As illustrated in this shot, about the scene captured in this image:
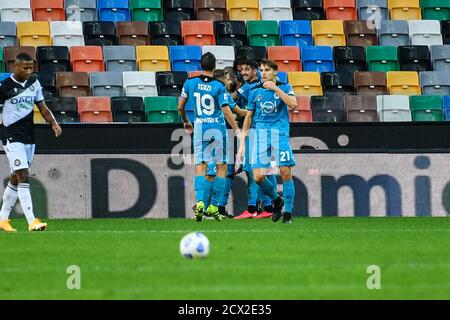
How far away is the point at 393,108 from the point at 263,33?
425 centimetres

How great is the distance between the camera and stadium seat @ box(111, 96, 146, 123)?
62.9 feet

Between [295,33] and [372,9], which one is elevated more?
[372,9]

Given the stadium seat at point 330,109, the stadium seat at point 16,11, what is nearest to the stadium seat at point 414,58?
the stadium seat at point 330,109

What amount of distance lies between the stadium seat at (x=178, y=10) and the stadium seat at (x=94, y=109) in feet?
12.5

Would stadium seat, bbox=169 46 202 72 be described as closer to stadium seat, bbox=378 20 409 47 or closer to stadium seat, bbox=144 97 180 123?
stadium seat, bbox=144 97 180 123

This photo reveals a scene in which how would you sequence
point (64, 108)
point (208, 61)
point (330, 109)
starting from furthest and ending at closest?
1. point (64, 108)
2. point (330, 109)
3. point (208, 61)

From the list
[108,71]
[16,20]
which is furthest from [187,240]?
[16,20]

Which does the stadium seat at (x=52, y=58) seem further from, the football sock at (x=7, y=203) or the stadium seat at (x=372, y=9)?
the football sock at (x=7, y=203)

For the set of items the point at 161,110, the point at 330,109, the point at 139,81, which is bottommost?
the point at 330,109

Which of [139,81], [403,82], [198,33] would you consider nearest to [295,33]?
[198,33]

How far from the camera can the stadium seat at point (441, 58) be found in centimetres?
2192

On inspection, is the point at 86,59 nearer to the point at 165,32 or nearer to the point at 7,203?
the point at 165,32

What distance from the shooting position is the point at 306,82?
21.0 metres

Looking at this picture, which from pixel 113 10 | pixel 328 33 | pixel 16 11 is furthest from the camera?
pixel 328 33
